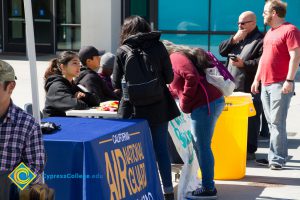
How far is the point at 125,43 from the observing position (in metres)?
6.19

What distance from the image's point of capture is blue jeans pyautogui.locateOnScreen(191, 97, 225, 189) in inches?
261

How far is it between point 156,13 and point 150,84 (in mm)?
13640

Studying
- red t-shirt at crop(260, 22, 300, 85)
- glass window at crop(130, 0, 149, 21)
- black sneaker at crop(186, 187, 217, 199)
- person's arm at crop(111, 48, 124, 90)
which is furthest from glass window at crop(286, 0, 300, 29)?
person's arm at crop(111, 48, 124, 90)

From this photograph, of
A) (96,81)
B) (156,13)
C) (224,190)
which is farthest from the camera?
(156,13)

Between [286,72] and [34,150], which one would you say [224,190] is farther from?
[34,150]

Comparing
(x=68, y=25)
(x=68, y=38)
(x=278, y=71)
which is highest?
(x=278, y=71)

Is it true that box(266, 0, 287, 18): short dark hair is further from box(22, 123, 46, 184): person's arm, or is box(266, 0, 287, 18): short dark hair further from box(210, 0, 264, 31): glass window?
box(210, 0, 264, 31): glass window

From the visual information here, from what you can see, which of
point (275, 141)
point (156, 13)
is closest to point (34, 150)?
point (275, 141)

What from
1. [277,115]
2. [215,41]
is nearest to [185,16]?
[215,41]

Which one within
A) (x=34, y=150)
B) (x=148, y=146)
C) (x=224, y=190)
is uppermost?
(x=34, y=150)

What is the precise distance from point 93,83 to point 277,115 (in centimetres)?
205

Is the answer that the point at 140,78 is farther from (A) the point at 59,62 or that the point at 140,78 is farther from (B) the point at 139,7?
(B) the point at 139,7

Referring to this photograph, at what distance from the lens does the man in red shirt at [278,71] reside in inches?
309

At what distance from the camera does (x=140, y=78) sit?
6074 millimetres
